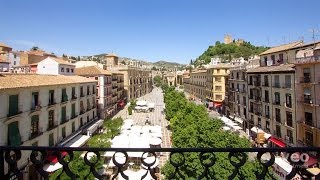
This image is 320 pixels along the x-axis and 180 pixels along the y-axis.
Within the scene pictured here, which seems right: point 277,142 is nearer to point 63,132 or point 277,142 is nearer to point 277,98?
point 277,98

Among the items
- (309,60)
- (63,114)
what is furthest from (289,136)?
(63,114)

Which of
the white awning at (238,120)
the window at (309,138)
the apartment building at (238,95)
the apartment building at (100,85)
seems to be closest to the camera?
the window at (309,138)

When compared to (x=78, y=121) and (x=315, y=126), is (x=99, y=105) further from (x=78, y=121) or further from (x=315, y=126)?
(x=315, y=126)

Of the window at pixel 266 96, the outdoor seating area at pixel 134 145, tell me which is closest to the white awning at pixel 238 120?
the window at pixel 266 96

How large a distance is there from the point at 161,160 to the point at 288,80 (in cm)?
1812

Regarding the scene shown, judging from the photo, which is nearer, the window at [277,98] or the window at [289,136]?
the window at [289,136]

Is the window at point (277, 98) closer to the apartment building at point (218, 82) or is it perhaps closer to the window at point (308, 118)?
the window at point (308, 118)

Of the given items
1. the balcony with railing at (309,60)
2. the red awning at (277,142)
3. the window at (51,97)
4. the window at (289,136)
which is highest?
the balcony with railing at (309,60)

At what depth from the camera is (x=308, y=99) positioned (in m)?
32.4

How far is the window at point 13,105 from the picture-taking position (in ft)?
81.8

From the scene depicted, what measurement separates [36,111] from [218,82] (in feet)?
177

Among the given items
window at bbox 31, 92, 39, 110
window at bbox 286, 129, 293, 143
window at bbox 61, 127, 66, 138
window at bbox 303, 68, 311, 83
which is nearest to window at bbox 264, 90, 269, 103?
Result: window at bbox 286, 129, 293, 143

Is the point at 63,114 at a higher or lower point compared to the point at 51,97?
lower

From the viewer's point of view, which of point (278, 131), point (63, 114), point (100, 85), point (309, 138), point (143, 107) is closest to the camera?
point (309, 138)
